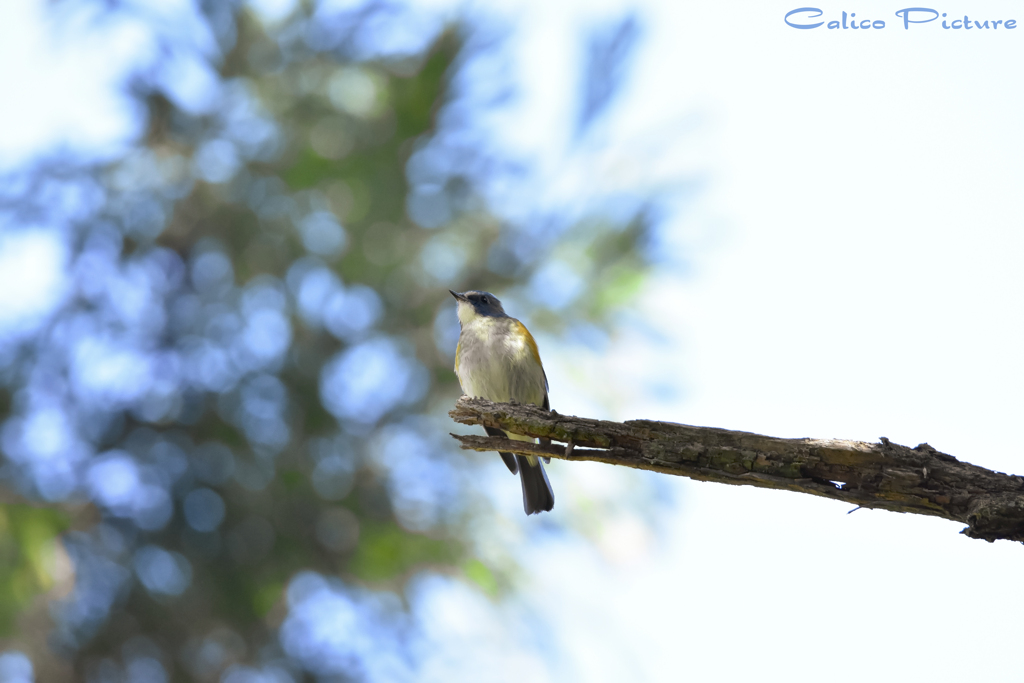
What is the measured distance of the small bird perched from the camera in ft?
13.6

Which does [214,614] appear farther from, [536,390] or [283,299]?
[536,390]

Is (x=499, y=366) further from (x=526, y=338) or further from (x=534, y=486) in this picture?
(x=534, y=486)

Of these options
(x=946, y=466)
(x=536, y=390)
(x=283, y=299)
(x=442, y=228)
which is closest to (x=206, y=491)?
A: (x=283, y=299)

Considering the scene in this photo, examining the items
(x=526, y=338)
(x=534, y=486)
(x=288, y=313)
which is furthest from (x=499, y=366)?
(x=288, y=313)

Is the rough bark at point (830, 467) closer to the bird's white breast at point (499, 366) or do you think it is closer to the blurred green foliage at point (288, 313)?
the bird's white breast at point (499, 366)

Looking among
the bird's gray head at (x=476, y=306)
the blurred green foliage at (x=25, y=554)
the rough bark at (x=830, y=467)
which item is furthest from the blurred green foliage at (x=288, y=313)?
the rough bark at (x=830, y=467)

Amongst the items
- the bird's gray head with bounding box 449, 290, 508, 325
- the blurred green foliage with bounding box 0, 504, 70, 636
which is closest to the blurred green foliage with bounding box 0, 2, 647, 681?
the blurred green foliage with bounding box 0, 504, 70, 636

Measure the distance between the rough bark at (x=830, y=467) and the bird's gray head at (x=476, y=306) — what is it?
82.2 inches

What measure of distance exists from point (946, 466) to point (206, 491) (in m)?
6.31

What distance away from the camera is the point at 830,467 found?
95.0 inches

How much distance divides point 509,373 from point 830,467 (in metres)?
2.05

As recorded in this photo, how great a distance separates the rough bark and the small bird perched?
1.40m

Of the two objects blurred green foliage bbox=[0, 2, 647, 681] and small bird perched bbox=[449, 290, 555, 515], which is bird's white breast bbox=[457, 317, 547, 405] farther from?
blurred green foliage bbox=[0, 2, 647, 681]

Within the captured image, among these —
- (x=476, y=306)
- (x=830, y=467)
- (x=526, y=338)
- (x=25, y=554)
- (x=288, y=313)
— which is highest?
(x=288, y=313)
